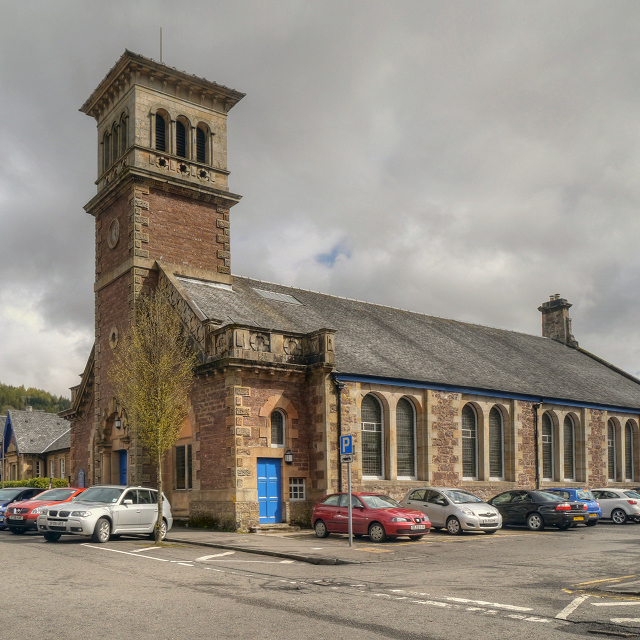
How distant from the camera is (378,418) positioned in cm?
2680

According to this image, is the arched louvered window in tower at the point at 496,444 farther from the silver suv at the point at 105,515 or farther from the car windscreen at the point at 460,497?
the silver suv at the point at 105,515

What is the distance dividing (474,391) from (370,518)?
37.5 ft

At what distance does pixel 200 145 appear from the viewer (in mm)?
31031

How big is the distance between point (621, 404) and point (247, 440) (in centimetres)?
2309

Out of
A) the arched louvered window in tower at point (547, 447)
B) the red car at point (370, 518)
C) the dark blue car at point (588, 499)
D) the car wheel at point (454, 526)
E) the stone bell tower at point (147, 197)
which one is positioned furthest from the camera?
the arched louvered window in tower at point (547, 447)

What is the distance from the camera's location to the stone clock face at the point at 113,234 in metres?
29.1

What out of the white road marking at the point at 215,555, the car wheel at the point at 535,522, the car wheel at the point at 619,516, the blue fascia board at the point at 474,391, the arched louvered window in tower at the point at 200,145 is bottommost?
the car wheel at the point at 619,516

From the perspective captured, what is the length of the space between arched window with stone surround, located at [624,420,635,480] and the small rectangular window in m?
21.3

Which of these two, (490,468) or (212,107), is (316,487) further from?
(212,107)

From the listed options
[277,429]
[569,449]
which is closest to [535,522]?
[277,429]

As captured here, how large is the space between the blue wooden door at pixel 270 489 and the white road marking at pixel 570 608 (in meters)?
14.4

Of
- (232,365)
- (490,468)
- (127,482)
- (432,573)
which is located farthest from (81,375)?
(432,573)

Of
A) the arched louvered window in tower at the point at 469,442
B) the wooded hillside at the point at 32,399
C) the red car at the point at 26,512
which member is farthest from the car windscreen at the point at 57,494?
the wooded hillside at the point at 32,399

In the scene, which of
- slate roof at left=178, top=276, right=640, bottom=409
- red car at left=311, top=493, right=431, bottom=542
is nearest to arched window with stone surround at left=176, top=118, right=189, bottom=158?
slate roof at left=178, top=276, right=640, bottom=409
